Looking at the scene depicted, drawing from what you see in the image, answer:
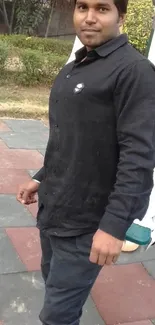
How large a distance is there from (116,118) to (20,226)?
1.82 meters

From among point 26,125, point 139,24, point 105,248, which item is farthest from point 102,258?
point 139,24

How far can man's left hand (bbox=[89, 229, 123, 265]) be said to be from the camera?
141 centimetres

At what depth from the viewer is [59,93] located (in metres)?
1.60

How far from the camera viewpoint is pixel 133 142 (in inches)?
55.2

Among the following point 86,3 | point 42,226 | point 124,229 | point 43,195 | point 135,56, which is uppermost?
point 86,3

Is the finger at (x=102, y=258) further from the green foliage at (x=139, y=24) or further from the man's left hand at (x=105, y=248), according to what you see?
the green foliage at (x=139, y=24)

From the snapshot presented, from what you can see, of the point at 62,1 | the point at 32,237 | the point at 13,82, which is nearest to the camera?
the point at 32,237

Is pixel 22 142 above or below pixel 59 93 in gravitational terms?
below

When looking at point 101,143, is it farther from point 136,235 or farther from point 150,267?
point 150,267

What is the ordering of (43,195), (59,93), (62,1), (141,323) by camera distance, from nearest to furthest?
(59,93) → (43,195) → (141,323) → (62,1)

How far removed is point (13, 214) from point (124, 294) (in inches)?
44.2

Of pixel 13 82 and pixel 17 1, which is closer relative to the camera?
pixel 13 82

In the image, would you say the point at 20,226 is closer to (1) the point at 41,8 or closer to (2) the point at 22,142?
(2) the point at 22,142

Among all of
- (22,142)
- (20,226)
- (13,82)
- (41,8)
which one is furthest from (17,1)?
(20,226)
